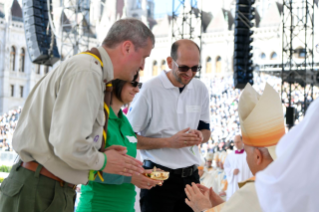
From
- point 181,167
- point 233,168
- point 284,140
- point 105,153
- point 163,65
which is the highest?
point 163,65

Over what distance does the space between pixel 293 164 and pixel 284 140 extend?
2.5 inches

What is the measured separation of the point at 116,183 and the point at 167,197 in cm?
71

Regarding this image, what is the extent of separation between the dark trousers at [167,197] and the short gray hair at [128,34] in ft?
4.06

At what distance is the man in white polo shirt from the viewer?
2818 mm

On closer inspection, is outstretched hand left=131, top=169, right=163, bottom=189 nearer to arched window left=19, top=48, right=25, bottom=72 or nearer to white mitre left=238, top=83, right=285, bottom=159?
white mitre left=238, top=83, right=285, bottom=159

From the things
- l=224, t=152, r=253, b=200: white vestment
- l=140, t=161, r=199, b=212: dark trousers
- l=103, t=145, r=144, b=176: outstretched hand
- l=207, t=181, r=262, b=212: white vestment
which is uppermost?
l=103, t=145, r=144, b=176: outstretched hand

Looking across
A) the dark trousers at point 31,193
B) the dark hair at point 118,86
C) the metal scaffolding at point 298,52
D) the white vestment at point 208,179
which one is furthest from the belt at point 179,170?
the white vestment at point 208,179

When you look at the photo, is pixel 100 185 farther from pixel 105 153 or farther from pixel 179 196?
pixel 179 196

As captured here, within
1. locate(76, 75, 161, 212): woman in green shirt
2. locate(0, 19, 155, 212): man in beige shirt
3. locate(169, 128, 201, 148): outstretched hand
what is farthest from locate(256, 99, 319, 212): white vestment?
locate(169, 128, 201, 148): outstretched hand

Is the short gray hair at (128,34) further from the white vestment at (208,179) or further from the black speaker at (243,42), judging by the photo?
the black speaker at (243,42)

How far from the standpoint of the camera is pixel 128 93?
2.37 m

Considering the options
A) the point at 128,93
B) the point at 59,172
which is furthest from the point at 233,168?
the point at 59,172

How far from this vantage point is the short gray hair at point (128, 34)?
1.90 meters

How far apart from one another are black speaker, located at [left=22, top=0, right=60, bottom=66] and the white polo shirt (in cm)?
839
